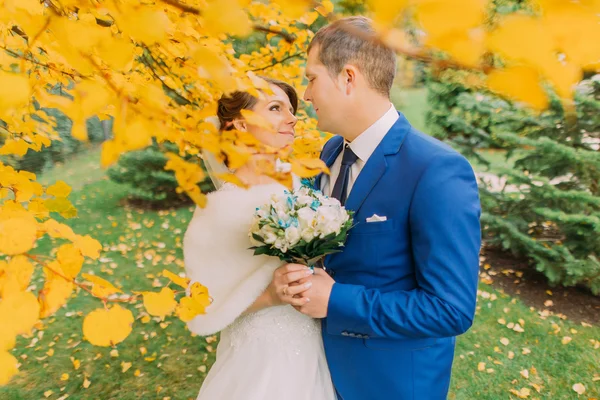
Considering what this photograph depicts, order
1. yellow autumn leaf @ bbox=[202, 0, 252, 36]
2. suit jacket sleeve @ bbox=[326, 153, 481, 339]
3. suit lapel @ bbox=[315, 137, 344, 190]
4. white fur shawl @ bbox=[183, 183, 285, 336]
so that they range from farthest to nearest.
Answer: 1. suit lapel @ bbox=[315, 137, 344, 190]
2. white fur shawl @ bbox=[183, 183, 285, 336]
3. suit jacket sleeve @ bbox=[326, 153, 481, 339]
4. yellow autumn leaf @ bbox=[202, 0, 252, 36]

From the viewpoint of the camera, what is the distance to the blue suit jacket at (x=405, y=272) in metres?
1.50

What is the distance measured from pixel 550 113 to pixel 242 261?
4.50 m

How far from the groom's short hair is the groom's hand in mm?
845

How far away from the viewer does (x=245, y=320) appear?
2.04 meters

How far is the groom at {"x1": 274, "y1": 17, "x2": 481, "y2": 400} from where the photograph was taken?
4.94ft

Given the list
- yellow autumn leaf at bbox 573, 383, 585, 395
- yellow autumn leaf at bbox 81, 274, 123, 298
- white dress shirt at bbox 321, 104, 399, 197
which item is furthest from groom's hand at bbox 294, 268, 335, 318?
yellow autumn leaf at bbox 573, 383, 585, 395

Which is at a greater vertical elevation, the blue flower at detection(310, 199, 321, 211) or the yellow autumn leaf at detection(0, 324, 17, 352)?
the yellow autumn leaf at detection(0, 324, 17, 352)

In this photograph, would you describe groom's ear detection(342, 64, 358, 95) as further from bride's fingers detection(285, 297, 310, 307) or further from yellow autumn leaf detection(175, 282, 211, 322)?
yellow autumn leaf detection(175, 282, 211, 322)

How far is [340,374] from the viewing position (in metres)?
1.85

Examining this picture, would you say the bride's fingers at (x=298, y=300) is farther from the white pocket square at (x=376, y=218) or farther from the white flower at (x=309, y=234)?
the white pocket square at (x=376, y=218)

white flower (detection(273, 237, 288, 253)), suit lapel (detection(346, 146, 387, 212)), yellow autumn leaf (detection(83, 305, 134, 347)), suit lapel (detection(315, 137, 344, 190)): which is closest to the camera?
yellow autumn leaf (detection(83, 305, 134, 347))

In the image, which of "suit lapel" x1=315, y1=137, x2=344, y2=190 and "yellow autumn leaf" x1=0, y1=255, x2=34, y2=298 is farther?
"suit lapel" x1=315, y1=137, x2=344, y2=190

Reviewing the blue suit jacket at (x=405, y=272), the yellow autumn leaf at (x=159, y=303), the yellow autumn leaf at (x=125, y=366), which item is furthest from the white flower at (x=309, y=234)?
the yellow autumn leaf at (x=125, y=366)

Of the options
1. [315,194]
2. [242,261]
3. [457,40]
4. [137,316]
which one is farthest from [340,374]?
[137,316]
